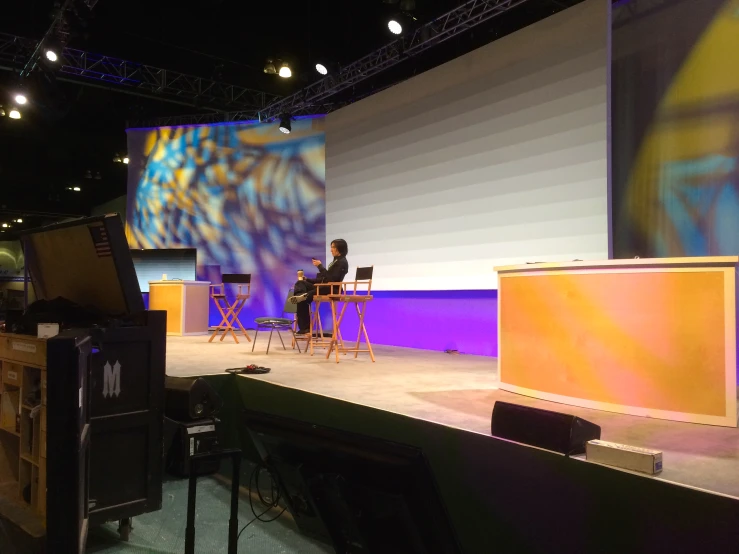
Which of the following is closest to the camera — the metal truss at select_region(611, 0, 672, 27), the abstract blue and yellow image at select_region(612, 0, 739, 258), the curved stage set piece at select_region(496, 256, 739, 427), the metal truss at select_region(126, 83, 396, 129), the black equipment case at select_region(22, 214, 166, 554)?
the black equipment case at select_region(22, 214, 166, 554)

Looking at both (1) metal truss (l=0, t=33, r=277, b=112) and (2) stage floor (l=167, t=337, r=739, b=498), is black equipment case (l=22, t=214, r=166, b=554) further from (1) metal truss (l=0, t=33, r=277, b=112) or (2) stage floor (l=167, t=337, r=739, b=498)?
(1) metal truss (l=0, t=33, r=277, b=112)

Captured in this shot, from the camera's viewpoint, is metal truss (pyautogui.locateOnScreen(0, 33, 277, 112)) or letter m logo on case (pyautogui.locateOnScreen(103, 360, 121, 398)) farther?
metal truss (pyautogui.locateOnScreen(0, 33, 277, 112))

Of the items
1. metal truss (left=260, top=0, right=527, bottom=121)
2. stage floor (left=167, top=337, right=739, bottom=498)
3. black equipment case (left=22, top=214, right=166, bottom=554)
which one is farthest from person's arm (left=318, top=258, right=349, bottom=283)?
black equipment case (left=22, top=214, right=166, bottom=554)

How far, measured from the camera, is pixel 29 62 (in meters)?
7.45

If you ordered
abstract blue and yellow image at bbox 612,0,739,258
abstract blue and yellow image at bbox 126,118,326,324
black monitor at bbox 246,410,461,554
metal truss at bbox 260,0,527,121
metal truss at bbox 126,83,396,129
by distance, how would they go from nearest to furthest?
black monitor at bbox 246,410,461,554 → abstract blue and yellow image at bbox 612,0,739,258 → metal truss at bbox 260,0,527,121 → metal truss at bbox 126,83,396,129 → abstract blue and yellow image at bbox 126,118,326,324

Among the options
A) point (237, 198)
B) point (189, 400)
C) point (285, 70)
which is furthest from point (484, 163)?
point (237, 198)

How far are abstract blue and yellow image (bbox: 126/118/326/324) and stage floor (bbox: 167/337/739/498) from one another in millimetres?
2805

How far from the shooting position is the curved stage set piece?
2850mm

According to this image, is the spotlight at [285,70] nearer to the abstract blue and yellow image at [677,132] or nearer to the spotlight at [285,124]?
the spotlight at [285,124]

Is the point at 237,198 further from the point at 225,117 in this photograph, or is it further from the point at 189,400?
the point at 189,400

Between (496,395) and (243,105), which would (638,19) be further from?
(243,105)

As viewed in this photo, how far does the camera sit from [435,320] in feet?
21.5

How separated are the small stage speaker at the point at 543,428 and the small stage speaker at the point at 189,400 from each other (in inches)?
75.6

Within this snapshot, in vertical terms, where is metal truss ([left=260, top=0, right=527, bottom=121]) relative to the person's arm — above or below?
above
